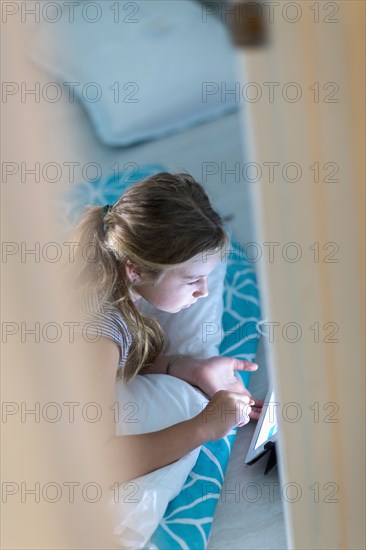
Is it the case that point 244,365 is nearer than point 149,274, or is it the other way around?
point 149,274

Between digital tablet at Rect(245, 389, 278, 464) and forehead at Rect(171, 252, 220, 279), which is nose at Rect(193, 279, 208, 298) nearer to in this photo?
forehead at Rect(171, 252, 220, 279)

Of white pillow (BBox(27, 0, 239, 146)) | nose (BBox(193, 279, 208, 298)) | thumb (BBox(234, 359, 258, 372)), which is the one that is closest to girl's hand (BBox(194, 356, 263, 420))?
thumb (BBox(234, 359, 258, 372))

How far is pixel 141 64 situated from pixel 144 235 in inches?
33.7

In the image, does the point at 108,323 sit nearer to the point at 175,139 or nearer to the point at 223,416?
the point at 223,416

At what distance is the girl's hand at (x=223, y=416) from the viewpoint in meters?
1.01

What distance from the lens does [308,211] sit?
513 millimetres

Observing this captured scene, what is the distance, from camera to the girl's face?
40.4 inches

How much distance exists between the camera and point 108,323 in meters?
1.03

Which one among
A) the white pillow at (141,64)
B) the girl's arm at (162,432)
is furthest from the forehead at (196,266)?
the white pillow at (141,64)

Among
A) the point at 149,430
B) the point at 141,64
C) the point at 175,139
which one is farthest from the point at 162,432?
the point at 141,64

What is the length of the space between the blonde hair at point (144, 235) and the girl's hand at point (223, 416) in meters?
0.16

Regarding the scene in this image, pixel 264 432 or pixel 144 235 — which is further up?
pixel 144 235

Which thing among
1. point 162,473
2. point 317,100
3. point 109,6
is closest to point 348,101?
point 317,100

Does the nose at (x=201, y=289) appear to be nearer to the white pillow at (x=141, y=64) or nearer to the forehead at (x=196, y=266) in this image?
the forehead at (x=196, y=266)
